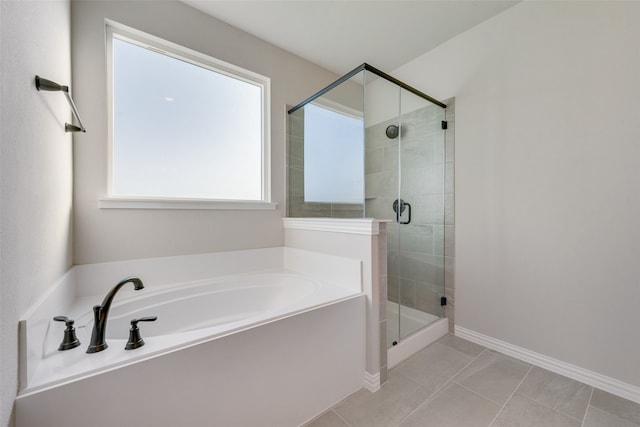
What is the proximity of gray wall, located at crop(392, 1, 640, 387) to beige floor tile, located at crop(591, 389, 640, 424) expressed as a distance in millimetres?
114

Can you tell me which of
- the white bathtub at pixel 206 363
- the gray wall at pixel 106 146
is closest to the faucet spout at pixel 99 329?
the white bathtub at pixel 206 363

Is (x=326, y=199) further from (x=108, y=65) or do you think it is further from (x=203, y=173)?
(x=108, y=65)

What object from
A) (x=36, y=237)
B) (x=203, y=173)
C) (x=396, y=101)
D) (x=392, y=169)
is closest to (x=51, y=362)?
(x=36, y=237)

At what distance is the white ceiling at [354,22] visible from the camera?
187 centimetres

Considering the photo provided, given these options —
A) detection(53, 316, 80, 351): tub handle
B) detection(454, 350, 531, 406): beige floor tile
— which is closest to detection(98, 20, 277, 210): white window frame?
detection(53, 316, 80, 351): tub handle

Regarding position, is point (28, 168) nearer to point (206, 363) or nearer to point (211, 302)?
point (206, 363)

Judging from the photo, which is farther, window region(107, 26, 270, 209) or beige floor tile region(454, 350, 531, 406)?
window region(107, 26, 270, 209)

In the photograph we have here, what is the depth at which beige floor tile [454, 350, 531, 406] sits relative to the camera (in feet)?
4.85

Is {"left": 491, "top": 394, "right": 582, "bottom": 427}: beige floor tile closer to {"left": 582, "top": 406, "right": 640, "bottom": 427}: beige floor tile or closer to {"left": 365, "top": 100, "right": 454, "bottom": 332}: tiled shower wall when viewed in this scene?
{"left": 582, "top": 406, "right": 640, "bottom": 427}: beige floor tile

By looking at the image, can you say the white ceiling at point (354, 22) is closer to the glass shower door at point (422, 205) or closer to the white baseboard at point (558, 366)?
the glass shower door at point (422, 205)

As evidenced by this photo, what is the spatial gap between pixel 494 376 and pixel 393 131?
1.93 metres

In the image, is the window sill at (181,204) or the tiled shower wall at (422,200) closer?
the window sill at (181,204)

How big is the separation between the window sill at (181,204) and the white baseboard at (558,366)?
2.03 meters

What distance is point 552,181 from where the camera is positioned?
1669 millimetres
